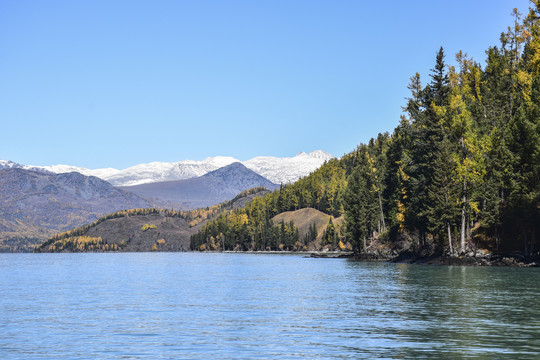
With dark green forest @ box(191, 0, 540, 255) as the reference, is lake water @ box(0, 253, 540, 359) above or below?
below

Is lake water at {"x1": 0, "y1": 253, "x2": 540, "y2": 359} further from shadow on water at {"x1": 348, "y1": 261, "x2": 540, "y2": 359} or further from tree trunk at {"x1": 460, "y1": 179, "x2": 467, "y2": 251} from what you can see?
tree trunk at {"x1": 460, "y1": 179, "x2": 467, "y2": 251}

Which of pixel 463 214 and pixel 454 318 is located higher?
pixel 463 214

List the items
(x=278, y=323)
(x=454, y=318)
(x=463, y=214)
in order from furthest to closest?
1. (x=463, y=214)
2. (x=454, y=318)
3. (x=278, y=323)

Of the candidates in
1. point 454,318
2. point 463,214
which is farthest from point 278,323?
point 463,214

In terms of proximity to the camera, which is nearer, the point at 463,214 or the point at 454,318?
the point at 454,318

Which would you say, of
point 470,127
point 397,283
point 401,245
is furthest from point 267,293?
point 401,245

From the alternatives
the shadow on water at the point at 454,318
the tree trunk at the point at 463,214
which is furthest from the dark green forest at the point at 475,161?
the shadow on water at the point at 454,318

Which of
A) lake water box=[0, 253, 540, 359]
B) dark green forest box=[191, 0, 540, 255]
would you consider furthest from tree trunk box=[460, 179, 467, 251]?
lake water box=[0, 253, 540, 359]

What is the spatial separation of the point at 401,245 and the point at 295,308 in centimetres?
9251

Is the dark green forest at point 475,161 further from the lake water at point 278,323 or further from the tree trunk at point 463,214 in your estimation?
the lake water at point 278,323

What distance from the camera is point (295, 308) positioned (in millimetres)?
45094

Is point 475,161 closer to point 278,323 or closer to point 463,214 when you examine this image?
point 463,214

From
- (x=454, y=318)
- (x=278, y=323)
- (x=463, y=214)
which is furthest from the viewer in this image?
(x=463, y=214)

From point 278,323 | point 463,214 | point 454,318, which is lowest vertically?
point 278,323
